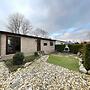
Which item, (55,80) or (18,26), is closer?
(55,80)

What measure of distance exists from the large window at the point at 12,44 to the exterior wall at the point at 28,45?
778 mm

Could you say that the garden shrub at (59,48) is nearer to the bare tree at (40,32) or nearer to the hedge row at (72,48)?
the hedge row at (72,48)

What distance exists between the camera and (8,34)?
14.7 meters

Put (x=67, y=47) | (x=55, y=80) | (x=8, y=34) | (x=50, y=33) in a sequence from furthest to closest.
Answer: (x=50, y=33) < (x=67, y=47) < (x=8, y=34) < (x=55, y=80)

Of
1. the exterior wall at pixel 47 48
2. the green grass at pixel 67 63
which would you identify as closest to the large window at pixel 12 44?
the green grass at pixel 67 63

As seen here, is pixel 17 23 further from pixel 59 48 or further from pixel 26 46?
pixel 26 46

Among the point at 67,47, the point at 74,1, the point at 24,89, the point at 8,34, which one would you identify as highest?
the point at 74,1

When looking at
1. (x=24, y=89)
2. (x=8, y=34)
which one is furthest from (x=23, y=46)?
(x=24, y=89)

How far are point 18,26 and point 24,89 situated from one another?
36557 millimetres

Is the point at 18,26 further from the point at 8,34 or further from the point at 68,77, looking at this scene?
the point at 68,77

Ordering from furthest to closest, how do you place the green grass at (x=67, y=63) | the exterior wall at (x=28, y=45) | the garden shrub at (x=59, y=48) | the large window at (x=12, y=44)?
the garden shrub at (x=59, y=48) < the exterior wall at (x=28, y=45) < the large window at (x=12, y=44) < the green grass at (x=67, y=63)

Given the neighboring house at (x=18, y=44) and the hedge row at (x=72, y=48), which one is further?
the hedge row at (x=72, y=48)

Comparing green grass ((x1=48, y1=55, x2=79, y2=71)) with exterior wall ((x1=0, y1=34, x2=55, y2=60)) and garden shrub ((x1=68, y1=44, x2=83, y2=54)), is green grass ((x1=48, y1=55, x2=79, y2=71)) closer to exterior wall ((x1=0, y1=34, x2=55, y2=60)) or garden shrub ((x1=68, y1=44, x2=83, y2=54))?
exterior wall ((x1=0, y1=34, x2=55, y2=60))

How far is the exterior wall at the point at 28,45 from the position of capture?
17100mm
